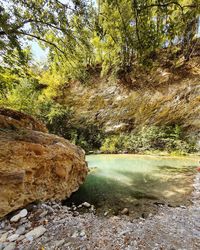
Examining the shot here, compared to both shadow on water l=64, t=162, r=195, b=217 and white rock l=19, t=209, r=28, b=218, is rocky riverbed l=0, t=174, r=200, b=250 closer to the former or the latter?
white rock l=19, t=209, r=28, b=218

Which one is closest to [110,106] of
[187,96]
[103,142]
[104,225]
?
[103,142]

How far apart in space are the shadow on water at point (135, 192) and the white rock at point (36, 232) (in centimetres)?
131

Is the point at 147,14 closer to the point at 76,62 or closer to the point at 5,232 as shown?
the point at 76,62

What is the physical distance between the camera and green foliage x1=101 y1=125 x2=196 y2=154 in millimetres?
13562

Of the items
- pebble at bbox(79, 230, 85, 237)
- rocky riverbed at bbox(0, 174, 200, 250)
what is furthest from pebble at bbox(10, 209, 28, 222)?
pebble at bbox(79, 230, 85, 237)

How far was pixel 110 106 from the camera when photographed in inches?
648

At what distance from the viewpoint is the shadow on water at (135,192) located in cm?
398

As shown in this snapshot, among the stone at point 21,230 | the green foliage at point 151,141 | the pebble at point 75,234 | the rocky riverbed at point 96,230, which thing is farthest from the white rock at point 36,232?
the green foliage at point 151,141

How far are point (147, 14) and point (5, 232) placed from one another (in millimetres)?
4525

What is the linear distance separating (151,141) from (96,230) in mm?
12563

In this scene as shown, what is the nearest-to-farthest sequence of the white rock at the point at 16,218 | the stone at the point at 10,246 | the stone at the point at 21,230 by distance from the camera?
the stone at the point at 10,246 < the stone at the point at 21,230 < the white rock at the point at 16,218

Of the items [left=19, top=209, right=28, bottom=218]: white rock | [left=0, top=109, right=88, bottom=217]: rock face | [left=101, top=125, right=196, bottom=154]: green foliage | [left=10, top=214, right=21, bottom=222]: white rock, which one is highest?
[left=101, top=125, right=196, bottom=154]: green foliage

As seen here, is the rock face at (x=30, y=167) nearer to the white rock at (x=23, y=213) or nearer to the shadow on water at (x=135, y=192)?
the white rock at (x=23, y=213)

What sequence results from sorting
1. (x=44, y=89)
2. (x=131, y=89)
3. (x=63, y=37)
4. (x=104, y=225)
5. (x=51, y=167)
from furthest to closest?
1. (x=44, y=89)
2. (x=131, y=89)
3. (x=63, y=37)
4. (x=51, y=167)
5. (x=104, y=225)
